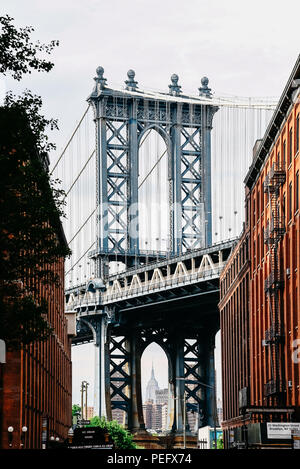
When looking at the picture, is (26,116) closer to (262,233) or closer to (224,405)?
(262,233)

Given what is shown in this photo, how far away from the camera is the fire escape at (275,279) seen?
7388cm

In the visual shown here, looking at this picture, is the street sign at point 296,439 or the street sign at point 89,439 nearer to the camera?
the street sign at point 89,439

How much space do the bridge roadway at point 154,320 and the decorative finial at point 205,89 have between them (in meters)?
22.4

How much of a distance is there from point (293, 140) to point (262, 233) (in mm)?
14938

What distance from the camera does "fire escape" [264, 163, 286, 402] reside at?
73.9 m

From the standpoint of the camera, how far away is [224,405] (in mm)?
121250

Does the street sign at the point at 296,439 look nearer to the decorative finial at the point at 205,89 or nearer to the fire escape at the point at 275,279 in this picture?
the fire escape at the point at 275,279

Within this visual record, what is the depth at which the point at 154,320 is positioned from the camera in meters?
160

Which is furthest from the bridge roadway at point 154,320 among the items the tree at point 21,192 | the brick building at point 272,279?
the tree at point 21,192

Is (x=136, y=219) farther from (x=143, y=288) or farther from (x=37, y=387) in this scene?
(x=37, y=387)

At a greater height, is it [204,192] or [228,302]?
[204,192]

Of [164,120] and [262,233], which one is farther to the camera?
[164,120]

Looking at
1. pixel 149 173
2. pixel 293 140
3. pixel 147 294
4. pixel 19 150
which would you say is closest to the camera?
pixel 19 150

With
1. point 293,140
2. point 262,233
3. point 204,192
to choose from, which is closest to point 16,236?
point 293,140
